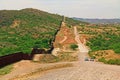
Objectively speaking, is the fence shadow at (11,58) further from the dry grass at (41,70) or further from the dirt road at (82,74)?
the dirt road at (82,74)

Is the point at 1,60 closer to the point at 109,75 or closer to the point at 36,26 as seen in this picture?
the point at 109,75

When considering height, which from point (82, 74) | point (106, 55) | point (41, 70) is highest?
point (82, 74)

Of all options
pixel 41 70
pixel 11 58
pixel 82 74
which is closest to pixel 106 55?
pixel 11 58

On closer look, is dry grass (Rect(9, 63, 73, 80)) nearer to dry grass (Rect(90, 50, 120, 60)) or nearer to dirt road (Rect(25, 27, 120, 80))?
dirt road (Rect(25, 27, 120, 80))

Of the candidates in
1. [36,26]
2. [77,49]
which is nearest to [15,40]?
[36,26]

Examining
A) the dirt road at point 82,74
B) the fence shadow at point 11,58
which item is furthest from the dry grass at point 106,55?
the dirt road at point 82,74

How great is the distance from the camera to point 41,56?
61.2 meters

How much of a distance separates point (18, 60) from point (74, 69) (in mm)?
12812

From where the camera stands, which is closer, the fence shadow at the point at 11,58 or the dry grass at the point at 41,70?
the dry grass at the point at 41,70

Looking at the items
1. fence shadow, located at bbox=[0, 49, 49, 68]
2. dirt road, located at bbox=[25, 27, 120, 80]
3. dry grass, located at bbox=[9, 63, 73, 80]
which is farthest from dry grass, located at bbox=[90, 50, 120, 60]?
dirt road, located at bbox=[25, 27, 120, 80]

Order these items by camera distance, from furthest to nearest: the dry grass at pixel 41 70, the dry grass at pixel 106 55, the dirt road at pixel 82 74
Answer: the dry grass at pixel 106 55 → the dry grass at pixel 41 70 → the dirt road at pixel 82 74

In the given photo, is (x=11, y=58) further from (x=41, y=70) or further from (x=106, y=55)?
(x=106, y=55)

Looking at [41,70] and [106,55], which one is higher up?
[41,70]

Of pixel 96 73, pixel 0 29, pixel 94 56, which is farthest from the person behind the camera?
pixel 0 29
